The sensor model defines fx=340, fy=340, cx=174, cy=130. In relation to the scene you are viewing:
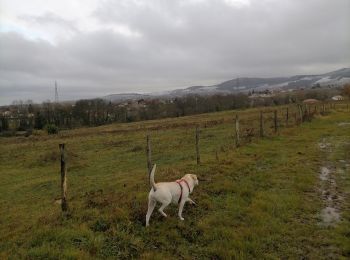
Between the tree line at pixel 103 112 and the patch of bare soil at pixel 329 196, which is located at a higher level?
the tree line at pixel 103 112

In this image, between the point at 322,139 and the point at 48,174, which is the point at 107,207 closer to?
the point at 48,174

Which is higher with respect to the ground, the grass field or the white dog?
the white dog

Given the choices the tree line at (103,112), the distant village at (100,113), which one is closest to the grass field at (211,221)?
the distant village at (100,113)

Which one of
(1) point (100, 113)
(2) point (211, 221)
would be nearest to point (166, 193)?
(2) point (211, 221)

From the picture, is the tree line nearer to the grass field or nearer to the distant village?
the distant village

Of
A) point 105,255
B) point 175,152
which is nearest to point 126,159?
point 175,152

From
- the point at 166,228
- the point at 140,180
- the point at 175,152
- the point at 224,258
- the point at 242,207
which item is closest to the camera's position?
the point at 224,258

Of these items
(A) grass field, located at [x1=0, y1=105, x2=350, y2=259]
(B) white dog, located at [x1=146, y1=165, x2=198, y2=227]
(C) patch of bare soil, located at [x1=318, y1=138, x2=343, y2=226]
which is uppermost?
(B) white dog, located at [x1=146, y1=165, x2=198, y2=227]

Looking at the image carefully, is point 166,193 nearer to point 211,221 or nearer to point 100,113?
point 211,221

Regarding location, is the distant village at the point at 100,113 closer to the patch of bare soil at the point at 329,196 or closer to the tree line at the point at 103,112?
the tree line at the point at 103,112

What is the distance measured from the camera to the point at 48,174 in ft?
69.8

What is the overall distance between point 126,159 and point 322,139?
1309 cm

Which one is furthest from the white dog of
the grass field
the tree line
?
the tree line

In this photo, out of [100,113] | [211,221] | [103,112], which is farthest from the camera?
[103,112]
